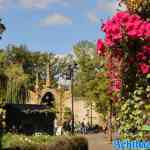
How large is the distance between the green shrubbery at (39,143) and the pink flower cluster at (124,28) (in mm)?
11566

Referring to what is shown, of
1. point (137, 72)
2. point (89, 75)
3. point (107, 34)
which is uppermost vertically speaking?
point (89, 75)

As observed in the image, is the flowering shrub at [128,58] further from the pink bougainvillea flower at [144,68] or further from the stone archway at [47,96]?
the stone archway at [47,96]

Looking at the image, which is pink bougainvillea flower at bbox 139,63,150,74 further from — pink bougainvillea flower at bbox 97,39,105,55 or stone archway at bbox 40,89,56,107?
stone archway at bbox 40,89,56,107

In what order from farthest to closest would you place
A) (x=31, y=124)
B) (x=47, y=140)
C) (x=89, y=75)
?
(x=89, y=75)
(x=31, y=124)
(x=47, y=140)

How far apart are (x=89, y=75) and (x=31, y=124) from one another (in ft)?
104

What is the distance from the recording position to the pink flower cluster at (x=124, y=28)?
784 centimetres

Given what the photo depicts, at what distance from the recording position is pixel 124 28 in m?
7.88

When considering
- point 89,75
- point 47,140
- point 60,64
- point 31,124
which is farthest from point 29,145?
point 60,64

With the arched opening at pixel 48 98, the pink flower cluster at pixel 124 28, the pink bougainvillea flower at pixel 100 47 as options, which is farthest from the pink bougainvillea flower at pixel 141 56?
the arched opening at pixel 48 98

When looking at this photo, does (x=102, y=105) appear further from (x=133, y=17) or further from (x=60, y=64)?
(x=60, y=64)

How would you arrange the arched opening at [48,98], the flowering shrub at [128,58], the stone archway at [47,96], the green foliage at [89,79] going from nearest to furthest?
the flowering shrub at [128,58] < the green foliage at [89,79] < the arched opening at [48,98] < the stone archway at [47,96]

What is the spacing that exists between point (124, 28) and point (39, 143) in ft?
48.5

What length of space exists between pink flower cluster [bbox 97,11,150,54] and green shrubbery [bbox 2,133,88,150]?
11566 millimetres

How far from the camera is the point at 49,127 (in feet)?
169
